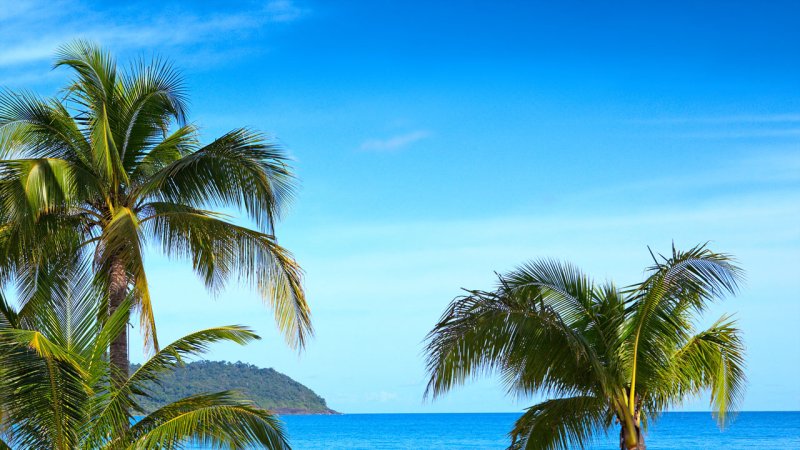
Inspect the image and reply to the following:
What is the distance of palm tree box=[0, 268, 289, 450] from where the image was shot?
9.71m

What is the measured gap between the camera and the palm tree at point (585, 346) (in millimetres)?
11938

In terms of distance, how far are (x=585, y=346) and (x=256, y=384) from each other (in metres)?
102

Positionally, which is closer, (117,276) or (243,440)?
(243,440)

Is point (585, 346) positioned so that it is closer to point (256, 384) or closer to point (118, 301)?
point (118, 301)

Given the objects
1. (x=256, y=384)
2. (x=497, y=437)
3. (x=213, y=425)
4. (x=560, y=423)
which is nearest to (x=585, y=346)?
(x=560, y=423)

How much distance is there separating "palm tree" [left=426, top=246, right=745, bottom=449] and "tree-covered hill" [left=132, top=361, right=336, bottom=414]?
81636 millimetres

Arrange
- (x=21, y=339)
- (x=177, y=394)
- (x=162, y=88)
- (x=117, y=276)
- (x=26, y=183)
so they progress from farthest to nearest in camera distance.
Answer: (x=177, y=394) < (x=162, y=88) < (x=117, y=276) < (x=26, y=183) < (x=21, y=339)

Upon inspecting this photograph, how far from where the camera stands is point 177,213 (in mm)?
12930

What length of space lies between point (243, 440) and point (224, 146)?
14.5 ft

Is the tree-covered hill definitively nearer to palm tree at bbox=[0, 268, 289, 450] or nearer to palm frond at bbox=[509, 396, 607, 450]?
palm frond at bbox=[509, 396, 607, 450]

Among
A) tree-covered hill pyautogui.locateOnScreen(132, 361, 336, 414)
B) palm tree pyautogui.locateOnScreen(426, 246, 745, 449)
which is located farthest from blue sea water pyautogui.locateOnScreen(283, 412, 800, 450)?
palm tree pyautogui.locateOnScreen(426, 246, 745, 449)

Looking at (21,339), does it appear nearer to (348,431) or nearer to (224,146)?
(224,146)

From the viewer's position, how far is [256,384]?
11075 centimetres

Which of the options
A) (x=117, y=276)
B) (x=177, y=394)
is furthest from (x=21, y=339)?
(x=177, y=394)
